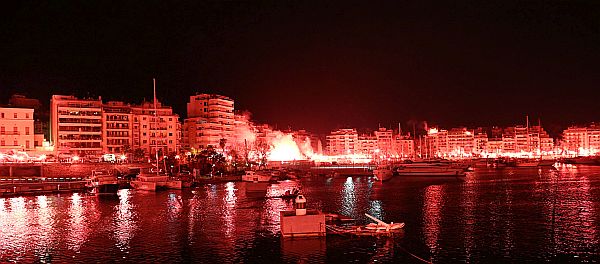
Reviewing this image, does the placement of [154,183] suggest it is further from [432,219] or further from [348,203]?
[432,219]

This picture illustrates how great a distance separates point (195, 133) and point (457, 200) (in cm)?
8064

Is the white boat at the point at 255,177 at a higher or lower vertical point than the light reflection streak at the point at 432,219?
higher

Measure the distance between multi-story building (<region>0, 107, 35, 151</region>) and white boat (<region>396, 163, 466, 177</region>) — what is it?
235 feet

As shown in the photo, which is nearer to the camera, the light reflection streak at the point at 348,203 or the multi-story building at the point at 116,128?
the light reflection streak at the point at 348,203

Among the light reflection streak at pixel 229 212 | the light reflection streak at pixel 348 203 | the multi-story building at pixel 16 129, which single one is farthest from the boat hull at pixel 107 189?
the multi-story building at pixel 16 129

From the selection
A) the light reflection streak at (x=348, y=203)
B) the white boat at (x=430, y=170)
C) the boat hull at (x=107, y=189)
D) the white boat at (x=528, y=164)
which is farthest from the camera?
the white boat at (x=528, y=164)

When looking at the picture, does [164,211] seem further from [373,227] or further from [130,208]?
[373,227]

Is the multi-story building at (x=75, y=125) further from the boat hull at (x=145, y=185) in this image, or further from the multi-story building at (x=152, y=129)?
the boat hull at (x=145, y=185)

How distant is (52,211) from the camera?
4425 cm

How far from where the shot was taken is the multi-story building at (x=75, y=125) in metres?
93.9

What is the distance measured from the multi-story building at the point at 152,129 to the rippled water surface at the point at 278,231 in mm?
51805

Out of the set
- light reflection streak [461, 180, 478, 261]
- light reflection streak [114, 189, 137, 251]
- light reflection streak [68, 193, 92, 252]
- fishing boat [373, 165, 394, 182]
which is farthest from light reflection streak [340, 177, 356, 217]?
fishing boat [373, 165, 394, 182]

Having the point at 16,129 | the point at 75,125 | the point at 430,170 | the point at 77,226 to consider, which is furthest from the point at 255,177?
the point at 77,226

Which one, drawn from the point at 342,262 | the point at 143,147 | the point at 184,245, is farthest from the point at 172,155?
the point at 342,262
